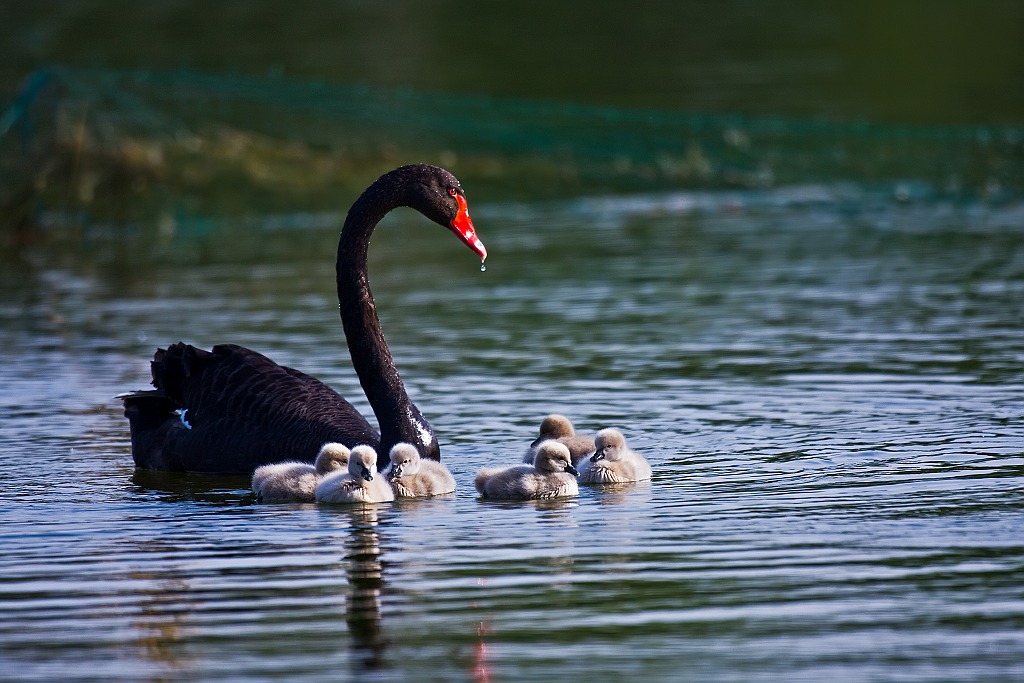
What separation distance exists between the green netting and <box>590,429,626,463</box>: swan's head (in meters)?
12.4

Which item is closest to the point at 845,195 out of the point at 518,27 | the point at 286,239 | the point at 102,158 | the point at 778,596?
the point at 286,239

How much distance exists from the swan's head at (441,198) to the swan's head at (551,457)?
4.35ft

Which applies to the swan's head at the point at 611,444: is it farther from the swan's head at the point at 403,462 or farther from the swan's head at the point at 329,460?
the swan's head at the point at 329,460

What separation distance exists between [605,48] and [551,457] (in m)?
26.9

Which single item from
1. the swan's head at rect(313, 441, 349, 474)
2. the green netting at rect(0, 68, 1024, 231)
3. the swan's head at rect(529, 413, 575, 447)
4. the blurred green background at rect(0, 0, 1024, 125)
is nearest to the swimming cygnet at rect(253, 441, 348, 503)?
the swan's head at rect(313, 441, 349, 474)

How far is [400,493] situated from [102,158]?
13.2 m

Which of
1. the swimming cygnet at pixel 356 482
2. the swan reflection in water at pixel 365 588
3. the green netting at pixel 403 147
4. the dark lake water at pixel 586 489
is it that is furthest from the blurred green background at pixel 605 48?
the swan reflection in water at pixel 365 588

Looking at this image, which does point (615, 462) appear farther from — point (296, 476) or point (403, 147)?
point (403, 147)

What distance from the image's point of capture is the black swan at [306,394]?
9.51m

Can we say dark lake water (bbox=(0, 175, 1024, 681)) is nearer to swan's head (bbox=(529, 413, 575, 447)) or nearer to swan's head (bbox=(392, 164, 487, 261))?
swan's head (bbox=(529, 413, 575, 447))

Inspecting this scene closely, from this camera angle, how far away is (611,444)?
904cm

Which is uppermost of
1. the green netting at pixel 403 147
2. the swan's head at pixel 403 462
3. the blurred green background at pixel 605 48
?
the blurred green background at pixel 605 48

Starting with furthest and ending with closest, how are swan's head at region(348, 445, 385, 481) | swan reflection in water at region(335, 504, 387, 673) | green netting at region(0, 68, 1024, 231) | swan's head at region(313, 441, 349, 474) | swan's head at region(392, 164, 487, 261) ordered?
green netting at region(0, 68, 1024, 231) < swan's head at region(392, 164, 487, 261) < swan's head at region(313, 441, 349, 474) < swan's head at region(348, 445, 385, 481) < swan reflection in water at region(335, 504, 387, 673)

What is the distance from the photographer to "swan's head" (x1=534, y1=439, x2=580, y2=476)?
883 centimetres
